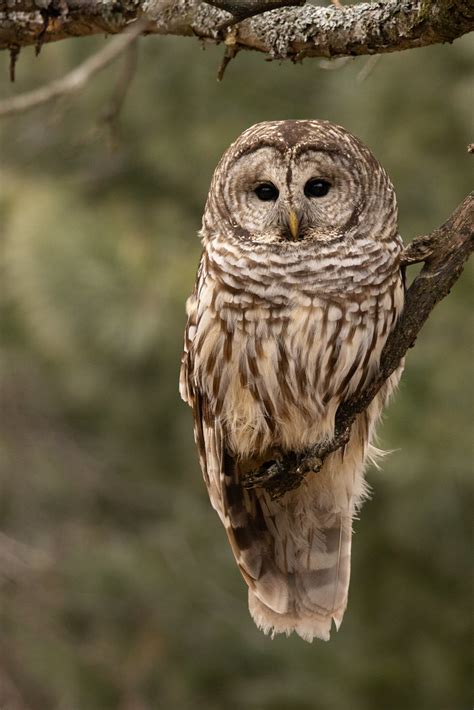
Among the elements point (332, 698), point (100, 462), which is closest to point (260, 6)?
point (332, 698)

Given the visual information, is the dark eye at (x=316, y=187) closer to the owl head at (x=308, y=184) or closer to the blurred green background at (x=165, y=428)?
the owl head at (x=308, y=184)

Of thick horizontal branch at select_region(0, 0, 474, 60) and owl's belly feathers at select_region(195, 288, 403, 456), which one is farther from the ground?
thick horizontal branch at select_region(0, 0, 474, 60)

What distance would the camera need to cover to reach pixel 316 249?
11.0 ft

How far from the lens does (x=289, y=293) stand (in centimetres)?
334

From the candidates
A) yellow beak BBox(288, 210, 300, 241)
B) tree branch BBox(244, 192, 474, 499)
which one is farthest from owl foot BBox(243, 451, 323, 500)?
yellow beak BBox(288, 210, 300, 241)

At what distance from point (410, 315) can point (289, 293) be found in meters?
0.35

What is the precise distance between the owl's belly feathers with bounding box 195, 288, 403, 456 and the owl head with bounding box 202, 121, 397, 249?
21cm

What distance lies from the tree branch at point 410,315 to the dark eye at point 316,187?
1.05 ft

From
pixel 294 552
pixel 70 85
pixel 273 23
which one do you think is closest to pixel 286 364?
pixel 294 552

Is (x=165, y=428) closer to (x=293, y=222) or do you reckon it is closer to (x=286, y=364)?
(x=286, y=364)

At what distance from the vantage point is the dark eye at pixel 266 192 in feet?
11.3

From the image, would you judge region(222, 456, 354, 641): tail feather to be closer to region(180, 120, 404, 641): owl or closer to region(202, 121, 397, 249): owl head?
region(180, 120, 404, 641): owl

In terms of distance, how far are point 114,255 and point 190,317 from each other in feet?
15.5

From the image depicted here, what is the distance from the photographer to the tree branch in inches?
118
